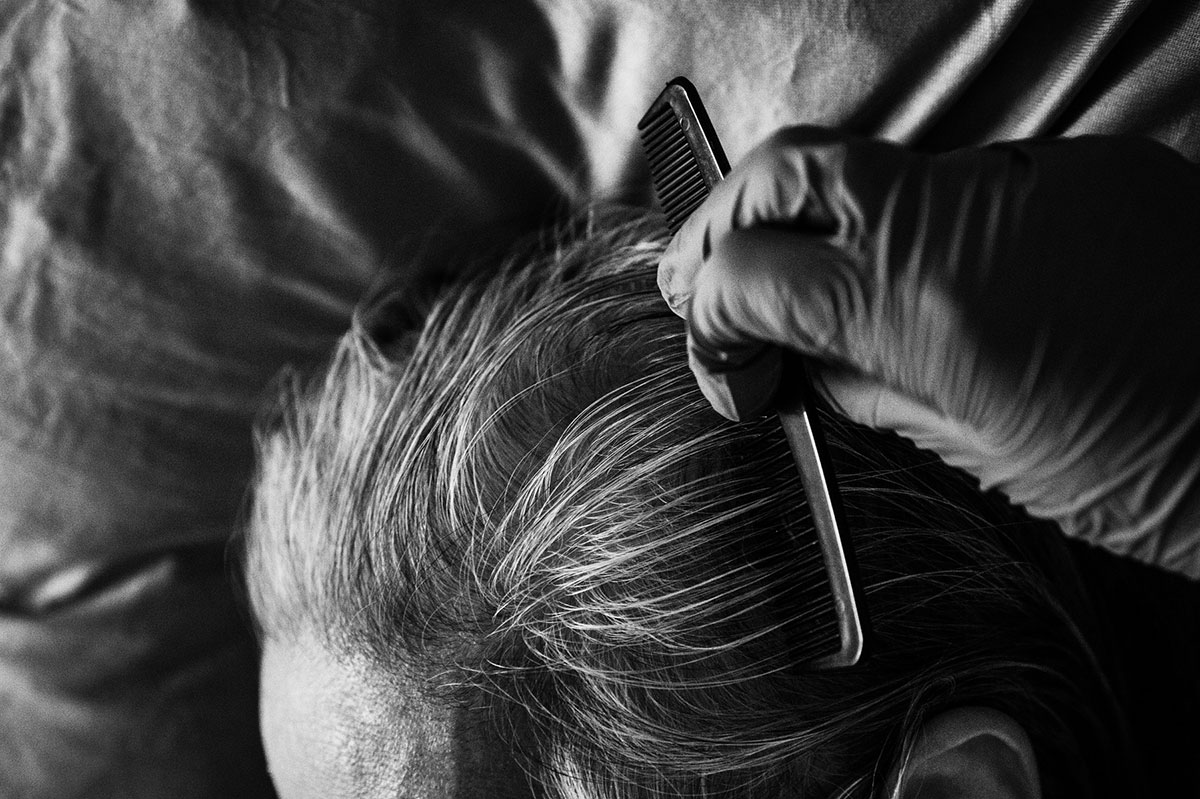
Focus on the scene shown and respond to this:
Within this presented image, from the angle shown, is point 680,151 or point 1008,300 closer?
point 1008,300

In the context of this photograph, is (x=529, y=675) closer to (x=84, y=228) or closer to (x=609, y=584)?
(x=609, y=584)

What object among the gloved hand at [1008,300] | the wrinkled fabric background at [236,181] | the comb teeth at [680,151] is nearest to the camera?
the gloved hand at [1008,300]

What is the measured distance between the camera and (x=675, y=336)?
791 millimetres

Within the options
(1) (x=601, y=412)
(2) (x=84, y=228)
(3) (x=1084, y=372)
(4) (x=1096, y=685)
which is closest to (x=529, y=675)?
(1) (x=601, y=412)

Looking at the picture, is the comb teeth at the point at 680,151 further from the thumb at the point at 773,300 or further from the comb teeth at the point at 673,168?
the thumb at the point at 773,300

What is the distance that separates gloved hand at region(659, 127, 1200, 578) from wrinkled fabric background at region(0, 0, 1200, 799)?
0.25 m

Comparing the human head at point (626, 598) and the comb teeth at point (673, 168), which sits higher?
the comb teeth at point (673, 168)

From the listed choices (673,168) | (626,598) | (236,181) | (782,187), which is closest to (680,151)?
(673,168)

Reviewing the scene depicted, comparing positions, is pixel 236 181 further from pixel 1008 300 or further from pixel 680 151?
pixel 1008 300

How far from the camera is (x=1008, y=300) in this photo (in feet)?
1.88

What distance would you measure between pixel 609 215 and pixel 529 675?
0.51 metres

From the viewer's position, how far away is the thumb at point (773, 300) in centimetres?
60

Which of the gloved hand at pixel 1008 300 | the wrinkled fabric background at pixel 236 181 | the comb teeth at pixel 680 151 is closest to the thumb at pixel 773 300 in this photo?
the gloved hand at pixel 1008 300

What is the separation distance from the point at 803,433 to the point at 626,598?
201 millimetres
